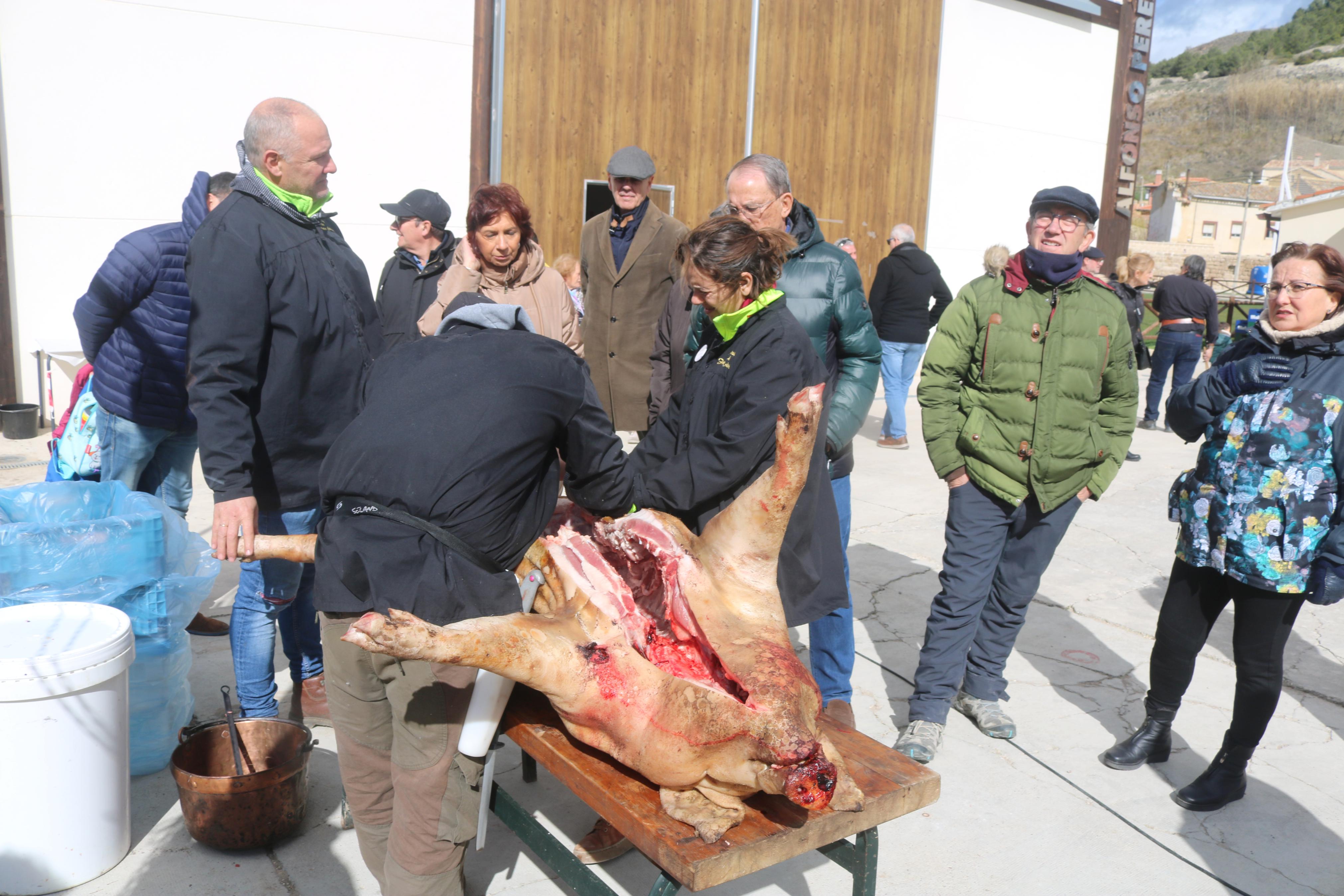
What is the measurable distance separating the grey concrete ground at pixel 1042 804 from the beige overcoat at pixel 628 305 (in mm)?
1578

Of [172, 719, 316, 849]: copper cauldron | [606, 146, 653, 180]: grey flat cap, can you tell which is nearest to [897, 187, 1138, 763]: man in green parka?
[606, 146, 653, 180]: grey flat cap

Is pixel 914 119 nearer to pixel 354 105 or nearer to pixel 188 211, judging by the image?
pixel 354 105

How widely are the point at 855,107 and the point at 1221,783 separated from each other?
10.2 metres

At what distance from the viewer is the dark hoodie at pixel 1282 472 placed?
9.79ft

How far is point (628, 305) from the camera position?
5.01 metres

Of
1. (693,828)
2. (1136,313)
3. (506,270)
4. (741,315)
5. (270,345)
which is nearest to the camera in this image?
(693,828)

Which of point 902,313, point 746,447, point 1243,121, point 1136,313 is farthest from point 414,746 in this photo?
point 1243,121

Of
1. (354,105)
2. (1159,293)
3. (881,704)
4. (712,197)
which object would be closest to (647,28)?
(712,197)

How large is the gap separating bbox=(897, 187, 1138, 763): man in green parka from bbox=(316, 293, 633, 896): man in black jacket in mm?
1648

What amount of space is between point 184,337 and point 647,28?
25.9 ft

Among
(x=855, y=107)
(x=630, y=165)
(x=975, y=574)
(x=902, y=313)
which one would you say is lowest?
(x=975, y=574)

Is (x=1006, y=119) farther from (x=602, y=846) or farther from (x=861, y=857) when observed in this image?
(x=861, y=857)

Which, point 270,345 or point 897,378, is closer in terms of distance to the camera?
point 270,345

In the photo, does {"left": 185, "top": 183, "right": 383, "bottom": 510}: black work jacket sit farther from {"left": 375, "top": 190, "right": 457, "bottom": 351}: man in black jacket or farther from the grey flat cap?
the grey flat cap
